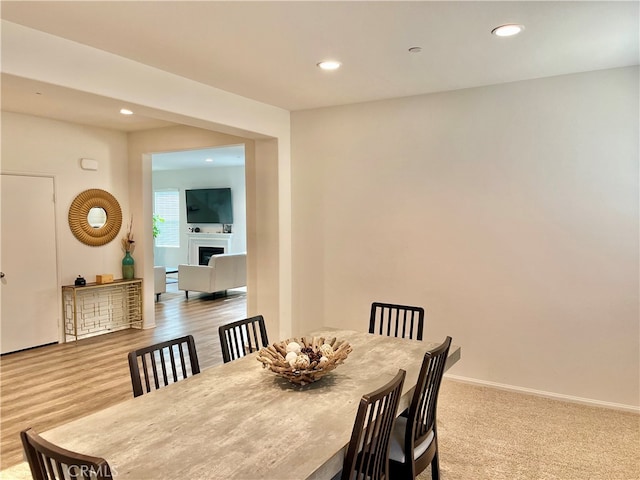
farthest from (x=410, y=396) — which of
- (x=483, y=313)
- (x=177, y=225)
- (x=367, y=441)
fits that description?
(x=177, y=225)

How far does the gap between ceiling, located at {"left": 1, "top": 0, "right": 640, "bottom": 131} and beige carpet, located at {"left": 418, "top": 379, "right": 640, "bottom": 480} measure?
2580 mm

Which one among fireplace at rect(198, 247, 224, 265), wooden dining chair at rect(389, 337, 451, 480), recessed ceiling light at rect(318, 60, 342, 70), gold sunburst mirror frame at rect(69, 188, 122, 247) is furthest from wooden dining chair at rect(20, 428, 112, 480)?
fireplace at rect(198, 247, 224, 265)

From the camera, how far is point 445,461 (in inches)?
110

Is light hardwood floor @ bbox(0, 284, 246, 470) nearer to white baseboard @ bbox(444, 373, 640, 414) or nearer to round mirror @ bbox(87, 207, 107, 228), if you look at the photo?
round mirror @ bbox(87, 207, 107, 228)

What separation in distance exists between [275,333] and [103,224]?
2890 mm

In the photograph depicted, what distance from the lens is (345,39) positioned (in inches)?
111

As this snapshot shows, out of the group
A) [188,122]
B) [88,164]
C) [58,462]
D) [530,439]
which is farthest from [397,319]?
[88,164]

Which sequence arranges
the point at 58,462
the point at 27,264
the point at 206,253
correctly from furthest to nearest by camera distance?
1. the point at 206,253
2. the point at 27,264
3. the point at 58,462

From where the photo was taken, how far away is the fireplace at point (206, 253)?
1097 cm

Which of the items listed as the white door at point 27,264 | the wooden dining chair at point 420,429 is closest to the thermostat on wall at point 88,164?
the white door at point 27,264

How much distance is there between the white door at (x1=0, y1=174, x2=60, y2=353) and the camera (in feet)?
16.8

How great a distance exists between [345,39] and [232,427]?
2.29 m

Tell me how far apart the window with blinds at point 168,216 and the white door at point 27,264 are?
20.2ft

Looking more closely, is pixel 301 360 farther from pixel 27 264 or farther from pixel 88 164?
pixel 88 164
